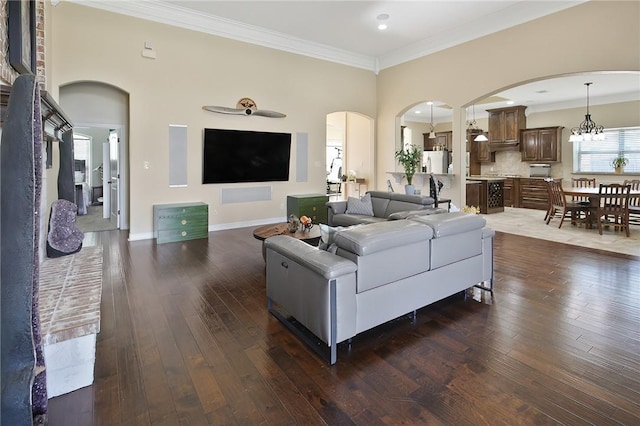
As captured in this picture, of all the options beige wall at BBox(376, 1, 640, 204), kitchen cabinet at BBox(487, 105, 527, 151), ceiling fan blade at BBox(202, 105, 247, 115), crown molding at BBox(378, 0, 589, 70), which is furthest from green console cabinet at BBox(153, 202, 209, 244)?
kitchen cabinet at BBox(487, 105, 527, 151)

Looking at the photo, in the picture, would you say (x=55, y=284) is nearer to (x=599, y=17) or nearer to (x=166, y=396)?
Answer: (x=166, y=396)

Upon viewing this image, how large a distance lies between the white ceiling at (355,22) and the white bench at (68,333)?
515 cm

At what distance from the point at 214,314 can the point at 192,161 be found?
421 centimetres

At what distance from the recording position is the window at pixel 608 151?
9.52m

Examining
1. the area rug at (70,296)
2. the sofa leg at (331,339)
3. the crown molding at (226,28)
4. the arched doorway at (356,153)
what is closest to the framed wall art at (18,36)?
the area rug at (70,296)

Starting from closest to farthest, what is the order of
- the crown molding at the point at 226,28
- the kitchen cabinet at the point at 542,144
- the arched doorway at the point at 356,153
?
the crown molding at the point at 226,28 < the arched doorway at the point at 356,153 < the kitchen cabinet at the point at 542,144

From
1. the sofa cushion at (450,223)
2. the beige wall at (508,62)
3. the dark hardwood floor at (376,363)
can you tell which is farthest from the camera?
the beige wall at (508,62)

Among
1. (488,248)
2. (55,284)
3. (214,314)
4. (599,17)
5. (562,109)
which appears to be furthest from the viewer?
(562,109)

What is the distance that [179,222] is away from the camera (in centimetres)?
607

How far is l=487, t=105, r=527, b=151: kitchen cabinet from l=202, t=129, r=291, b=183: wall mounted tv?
7.69 m

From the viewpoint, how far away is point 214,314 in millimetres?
3158

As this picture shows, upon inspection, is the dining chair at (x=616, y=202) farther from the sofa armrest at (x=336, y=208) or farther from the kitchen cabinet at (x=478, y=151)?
the kitchen cabinet at (x=478, y=151)

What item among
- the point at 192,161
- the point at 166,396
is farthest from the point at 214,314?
the point at 192,161

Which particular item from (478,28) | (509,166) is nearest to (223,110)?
(478,28)
